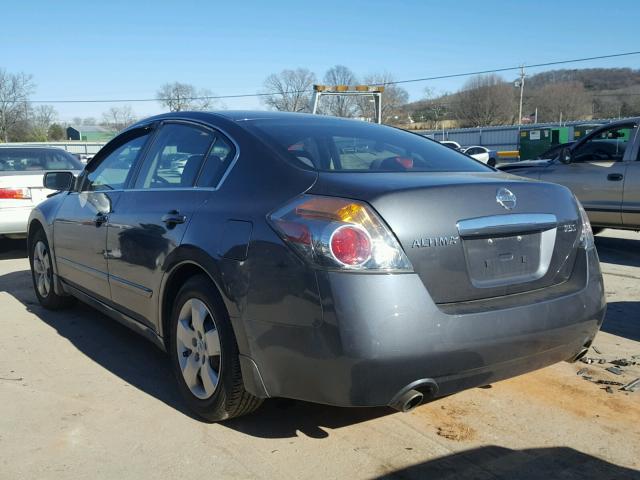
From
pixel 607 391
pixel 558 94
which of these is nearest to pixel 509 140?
pixel 558 94

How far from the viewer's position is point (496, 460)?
2857mm

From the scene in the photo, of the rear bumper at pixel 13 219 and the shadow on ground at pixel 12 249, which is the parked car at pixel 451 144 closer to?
the rear bumper at pixel 13 219

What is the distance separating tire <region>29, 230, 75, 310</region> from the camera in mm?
5379

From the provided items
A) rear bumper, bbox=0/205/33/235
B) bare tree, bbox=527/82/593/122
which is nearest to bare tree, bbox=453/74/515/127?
bare tree, bbox=527/82/593/122

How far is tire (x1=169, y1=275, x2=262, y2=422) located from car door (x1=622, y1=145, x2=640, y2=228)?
660cm

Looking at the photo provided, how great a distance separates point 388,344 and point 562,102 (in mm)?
84637

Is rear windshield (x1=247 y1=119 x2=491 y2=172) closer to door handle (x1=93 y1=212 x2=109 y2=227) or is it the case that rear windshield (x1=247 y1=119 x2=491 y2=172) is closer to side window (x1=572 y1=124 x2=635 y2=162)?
door handle (x1=93 y1=212 x2=109 y2=227)

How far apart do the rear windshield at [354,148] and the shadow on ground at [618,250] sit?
493 centimetres

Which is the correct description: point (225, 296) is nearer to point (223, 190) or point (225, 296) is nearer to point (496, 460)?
point (223, 190)

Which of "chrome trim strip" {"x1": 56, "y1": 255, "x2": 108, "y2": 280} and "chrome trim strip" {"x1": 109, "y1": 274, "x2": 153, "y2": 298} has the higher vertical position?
"chrome trim strip" {"x1": 109, "y1": 274, "x2": 153, "y2": 298}

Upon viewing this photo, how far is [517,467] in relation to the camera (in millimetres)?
2797

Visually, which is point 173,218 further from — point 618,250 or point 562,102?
point 562,102

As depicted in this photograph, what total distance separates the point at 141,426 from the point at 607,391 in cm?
266

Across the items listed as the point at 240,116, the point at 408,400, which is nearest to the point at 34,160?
the point at 240,116
